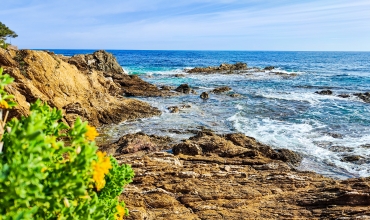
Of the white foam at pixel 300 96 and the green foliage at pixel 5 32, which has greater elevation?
the green foliage at pixel 5 32

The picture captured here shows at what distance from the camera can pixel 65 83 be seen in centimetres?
2222

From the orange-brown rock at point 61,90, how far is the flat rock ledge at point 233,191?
10.0 m

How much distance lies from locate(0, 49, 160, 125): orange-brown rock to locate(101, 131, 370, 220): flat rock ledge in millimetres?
10010

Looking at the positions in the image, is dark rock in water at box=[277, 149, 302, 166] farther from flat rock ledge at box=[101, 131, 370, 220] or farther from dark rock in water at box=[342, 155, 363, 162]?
dark rock in water at box=[342, 155, 363, 162]

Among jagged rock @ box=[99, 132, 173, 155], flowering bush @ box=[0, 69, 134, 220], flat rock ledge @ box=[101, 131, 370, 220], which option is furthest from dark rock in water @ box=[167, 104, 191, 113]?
flowering bush @ box=[0, 69, 134, 220]

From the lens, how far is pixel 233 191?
911 centimetres

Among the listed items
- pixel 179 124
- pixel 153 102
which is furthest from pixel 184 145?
pixel 153 102

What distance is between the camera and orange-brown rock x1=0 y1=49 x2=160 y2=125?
753 inches

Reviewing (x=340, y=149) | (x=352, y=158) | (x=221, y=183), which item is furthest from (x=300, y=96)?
(x=221, y=183)

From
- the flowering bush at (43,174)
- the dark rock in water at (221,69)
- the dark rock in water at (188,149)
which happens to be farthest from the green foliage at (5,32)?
the flowering bush at (43,174)

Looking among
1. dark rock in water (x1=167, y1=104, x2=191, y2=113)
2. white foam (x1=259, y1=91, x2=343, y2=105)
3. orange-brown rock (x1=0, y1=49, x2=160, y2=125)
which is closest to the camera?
orange-brown rock (x1=0, y1=49, x2=160, y2=125)

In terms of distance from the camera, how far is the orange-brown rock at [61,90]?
753 inches

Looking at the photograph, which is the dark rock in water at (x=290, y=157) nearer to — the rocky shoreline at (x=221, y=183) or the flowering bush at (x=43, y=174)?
the rocky shoreline at (x=221, y=183)

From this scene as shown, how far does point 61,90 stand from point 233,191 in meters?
16.1
